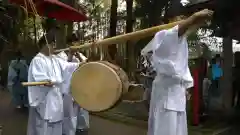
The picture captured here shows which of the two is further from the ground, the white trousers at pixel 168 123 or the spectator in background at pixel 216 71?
the spectator in background at pixel 216 71

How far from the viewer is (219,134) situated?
629 centimetres

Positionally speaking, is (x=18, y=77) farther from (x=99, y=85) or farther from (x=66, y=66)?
(x=99, y=85)

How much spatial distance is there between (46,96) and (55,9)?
1607 millimetres

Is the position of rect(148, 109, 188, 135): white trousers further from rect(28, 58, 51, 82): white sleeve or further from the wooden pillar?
the wooden pillar

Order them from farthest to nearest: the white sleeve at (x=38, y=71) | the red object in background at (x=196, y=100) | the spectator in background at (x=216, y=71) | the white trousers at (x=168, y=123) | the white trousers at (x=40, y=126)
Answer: the spectator in background at (x=216, y=71), the red object in background at (x=196, y=100), the white trousers at (x=40, y=126), the white sleeve at (x=38, y=71), the white trousers at (x=168, y=123)

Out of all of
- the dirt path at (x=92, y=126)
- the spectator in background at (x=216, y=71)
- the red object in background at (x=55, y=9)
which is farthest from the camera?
the spectator in background at (x=216, y=71)

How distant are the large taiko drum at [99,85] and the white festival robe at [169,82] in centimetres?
38

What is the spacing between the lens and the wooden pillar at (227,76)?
7.72m

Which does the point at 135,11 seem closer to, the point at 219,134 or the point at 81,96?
the point at 219,134

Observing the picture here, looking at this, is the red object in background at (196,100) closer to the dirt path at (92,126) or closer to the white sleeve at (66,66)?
the dirt path at (92,126)

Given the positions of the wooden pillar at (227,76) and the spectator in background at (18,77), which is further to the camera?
the spectator in background at (18,77)

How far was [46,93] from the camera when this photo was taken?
167 inches

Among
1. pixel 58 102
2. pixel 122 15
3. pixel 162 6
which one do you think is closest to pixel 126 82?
pixel 58 102

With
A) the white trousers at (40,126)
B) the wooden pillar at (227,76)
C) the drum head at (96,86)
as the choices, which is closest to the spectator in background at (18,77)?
the white trousers at (40,126)
